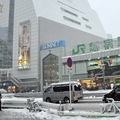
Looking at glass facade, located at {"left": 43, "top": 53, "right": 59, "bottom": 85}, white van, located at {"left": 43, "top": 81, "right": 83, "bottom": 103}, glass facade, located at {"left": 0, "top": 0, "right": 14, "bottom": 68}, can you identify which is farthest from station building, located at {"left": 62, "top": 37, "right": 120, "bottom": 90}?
white van, located at {"left": 43, "top": 81, "right": 83, "bottom": 103}

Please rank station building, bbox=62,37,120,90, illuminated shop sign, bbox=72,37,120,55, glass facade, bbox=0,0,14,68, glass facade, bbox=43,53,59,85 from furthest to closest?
1. glass facade, bbox=0,0,14,68
2. glass facade, bbox=43,53,59,85
3. illuminated shop sign, bbox=72,37,120,55
4. station building, bbox=62,37,120,90

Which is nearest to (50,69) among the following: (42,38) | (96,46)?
(42,38)

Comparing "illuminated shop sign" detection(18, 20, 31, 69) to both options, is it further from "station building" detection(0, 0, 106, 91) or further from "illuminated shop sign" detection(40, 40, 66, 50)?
"illuminated shop sign" detection(40, 40, 66, 50)

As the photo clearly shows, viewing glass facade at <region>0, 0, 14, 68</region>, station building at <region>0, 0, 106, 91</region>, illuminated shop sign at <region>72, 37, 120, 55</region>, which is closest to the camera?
illuminated shop sign at <region>72, 37, 120, 55</region>

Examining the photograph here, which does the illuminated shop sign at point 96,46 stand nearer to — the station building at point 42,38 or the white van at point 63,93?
the station building at point 42,38

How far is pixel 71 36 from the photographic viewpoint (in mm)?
80062

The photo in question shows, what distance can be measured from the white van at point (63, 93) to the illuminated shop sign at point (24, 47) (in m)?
51.7

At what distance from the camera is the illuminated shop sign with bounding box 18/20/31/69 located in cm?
7281

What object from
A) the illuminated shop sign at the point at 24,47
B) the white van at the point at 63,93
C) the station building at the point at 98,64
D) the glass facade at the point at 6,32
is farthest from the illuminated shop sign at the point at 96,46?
the white van at the point at 63,93

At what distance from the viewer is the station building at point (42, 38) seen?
67300mm

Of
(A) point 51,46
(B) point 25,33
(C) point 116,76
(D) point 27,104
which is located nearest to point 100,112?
(D) point 27,104

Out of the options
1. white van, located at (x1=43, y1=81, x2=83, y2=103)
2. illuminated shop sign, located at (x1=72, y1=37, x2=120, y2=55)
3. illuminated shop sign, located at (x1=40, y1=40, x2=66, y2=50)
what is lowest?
white van, located at (x1=43, y1=81, x2=83, y2=103)

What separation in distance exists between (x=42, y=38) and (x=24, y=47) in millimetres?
8018

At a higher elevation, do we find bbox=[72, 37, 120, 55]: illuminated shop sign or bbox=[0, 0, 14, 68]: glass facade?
bbox=[0, 0, 14, 68]: glass facade
